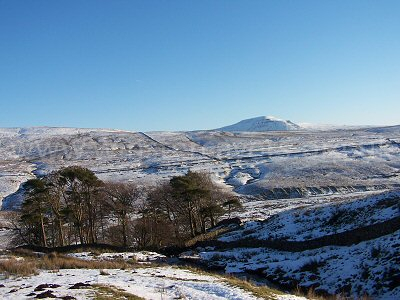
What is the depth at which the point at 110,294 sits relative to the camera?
10883 mm

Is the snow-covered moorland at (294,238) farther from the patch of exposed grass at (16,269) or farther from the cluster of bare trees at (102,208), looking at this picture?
the cluster of bare trees at (102,208)

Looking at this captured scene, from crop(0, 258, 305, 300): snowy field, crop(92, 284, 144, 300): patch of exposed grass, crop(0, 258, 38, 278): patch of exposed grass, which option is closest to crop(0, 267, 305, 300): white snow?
crop(0, 258, 305, 300): snowy field

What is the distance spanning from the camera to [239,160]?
5290 inches

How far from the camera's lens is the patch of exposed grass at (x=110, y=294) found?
10.6m

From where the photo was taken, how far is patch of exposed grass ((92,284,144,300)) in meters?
10.6

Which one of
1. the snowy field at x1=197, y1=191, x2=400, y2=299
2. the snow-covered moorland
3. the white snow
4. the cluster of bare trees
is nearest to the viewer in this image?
the white snow

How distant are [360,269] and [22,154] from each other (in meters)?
181

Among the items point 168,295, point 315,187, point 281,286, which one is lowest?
point 315,187

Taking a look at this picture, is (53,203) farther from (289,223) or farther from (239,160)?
(239,160)

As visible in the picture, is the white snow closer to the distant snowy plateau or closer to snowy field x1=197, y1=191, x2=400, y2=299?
snowy field x1=197, y1=191, x2=400, y2=299

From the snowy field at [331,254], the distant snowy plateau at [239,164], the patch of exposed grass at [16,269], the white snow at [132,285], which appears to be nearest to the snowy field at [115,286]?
the white snow at [132,285]

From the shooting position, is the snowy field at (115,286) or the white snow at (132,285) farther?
the white snow at (132,285)

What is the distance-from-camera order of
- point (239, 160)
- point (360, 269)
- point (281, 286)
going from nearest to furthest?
point (360, 269) < point (281, 286) < point (239, 160)

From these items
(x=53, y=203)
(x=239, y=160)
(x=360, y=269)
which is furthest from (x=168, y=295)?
(x=239, y=160)
